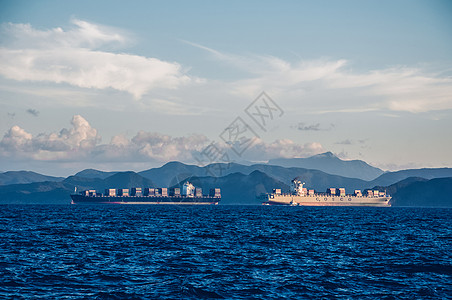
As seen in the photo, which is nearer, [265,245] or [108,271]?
[108,271]

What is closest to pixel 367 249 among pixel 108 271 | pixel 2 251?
pixel 108 271

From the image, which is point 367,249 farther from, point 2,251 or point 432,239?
point 2,251

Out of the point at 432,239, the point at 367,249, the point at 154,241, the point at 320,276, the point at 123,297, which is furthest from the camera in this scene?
the point at 432,239

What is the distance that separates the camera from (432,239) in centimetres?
7469

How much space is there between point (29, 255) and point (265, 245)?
89.1ft

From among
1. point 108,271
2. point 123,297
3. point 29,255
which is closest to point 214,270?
point 108,271

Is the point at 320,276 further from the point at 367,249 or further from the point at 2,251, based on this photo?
the point at 2,251

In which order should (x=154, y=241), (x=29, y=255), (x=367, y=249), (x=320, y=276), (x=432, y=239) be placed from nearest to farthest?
(x=320, y=276) < (x=29, y=255) < (x=367, y=249) < (x=154, y=241) < (x=432, y=239)

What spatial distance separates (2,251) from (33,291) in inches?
844

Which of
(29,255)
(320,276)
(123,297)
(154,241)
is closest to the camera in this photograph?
(123,297)

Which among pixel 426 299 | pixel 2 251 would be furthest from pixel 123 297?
pixel 2 251

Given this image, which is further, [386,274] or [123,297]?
[386,274]

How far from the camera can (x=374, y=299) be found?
3269 cm

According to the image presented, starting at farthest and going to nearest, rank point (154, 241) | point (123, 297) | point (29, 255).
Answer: point (154, 241), point (29, 255), point (123, 297)
